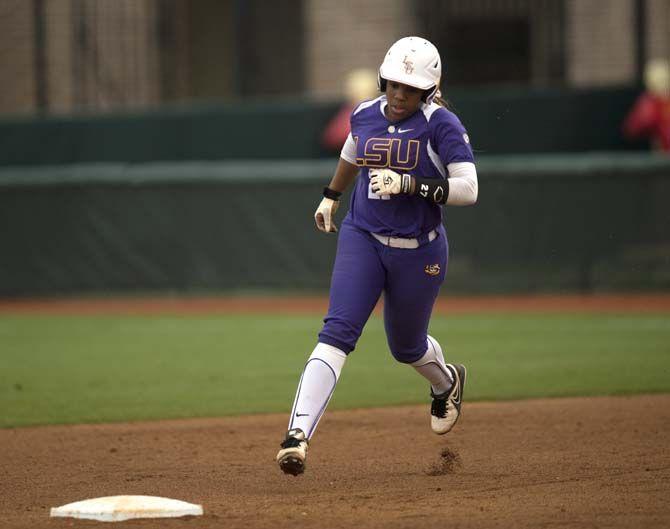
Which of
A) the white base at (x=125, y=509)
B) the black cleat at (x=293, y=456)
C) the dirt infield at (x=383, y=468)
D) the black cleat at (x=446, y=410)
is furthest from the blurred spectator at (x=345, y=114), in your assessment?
the white base at (x=125, y=509)

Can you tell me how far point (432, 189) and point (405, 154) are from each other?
0.92ft

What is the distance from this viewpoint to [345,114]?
1634 cm

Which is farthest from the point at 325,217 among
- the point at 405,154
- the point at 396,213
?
the point at 405,154

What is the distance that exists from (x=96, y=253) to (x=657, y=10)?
838 cm

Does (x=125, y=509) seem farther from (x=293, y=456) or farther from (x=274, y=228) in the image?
(x=274, y=228)

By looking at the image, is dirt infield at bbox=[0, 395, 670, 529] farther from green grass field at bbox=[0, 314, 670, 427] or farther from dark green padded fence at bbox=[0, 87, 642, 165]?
dark green padded fence at bbox=[0, 87, 642, 165]

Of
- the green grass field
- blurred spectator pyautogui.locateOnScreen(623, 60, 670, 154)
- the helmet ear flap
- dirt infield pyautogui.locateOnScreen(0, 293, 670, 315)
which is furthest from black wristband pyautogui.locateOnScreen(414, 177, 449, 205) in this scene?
blurred spectator pyautogui.locateOnScreen(623, 60, 670, 154)

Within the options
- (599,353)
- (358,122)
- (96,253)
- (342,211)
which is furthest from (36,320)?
(358,122)

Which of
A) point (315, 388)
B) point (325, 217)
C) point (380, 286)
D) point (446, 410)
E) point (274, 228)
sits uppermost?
point (274, 228)

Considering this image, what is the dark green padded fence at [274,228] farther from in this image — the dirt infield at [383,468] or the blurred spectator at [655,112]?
the dirt infield at [383,468]

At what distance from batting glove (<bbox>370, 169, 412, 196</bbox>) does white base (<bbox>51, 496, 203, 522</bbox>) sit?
63.3 inches

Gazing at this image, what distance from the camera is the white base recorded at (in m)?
4.70

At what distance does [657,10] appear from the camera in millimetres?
16188

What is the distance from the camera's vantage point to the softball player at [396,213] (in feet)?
17.5
